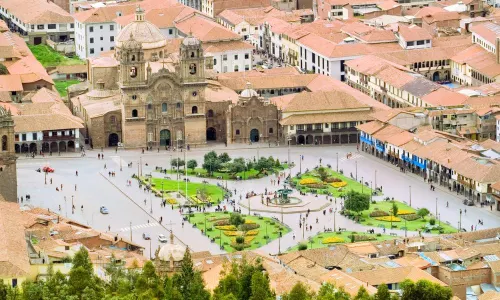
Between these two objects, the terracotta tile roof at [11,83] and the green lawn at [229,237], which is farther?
the terracotta tile roof at [11,83]

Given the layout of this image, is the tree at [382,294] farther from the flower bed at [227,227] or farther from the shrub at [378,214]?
the shrub at [378,214]

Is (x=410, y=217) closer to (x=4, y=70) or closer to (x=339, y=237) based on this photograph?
(x=339, y=237)

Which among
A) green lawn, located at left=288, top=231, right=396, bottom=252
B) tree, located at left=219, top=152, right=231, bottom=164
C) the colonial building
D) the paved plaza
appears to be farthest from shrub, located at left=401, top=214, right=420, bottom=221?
the colonial building

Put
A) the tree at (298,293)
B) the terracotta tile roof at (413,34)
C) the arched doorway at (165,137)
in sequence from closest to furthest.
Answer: the tree at (298,293), the arched doorway at (165,137), the terracotta tile roof at (413,34)

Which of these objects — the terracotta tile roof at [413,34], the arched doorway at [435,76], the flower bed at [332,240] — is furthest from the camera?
the terracotta tile roof at [413,34]

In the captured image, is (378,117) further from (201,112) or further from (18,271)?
(18,271)

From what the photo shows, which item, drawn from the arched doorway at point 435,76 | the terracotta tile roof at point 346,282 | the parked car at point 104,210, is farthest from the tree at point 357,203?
the arched doorway at point 435,76

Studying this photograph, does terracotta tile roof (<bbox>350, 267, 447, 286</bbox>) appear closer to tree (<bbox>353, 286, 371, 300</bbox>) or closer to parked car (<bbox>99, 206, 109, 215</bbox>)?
tree (<bbox>353, 286, 371, 300</bbox>)
